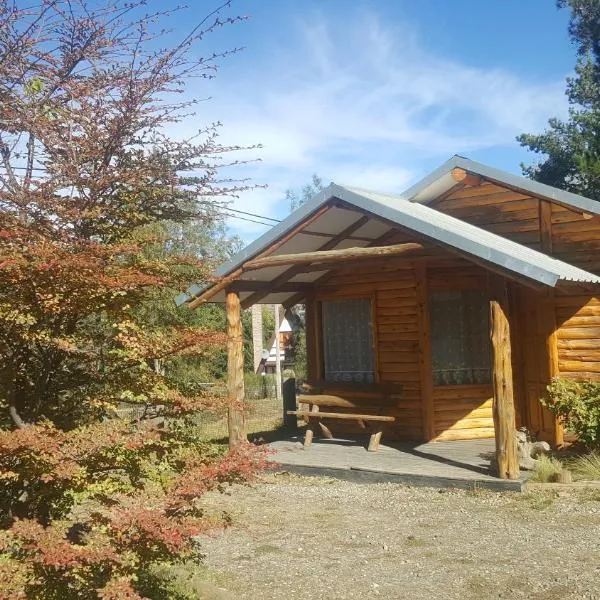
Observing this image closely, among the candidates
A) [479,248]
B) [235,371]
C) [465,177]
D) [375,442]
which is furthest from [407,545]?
[465,177]

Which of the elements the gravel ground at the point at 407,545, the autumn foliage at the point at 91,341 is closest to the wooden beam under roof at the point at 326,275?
the gravel ground at the point at 407,545

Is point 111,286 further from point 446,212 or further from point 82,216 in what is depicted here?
point 446,212

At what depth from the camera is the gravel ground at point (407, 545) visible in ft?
17.7

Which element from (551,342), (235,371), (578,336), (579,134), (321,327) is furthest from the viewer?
(579,134)

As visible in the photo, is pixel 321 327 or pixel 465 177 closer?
pixel 465 177

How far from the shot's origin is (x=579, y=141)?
25359 millimetres

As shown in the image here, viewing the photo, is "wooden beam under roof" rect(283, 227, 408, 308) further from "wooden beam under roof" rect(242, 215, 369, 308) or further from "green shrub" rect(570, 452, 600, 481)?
"green shrub" rect(570, 452, 600, 481)

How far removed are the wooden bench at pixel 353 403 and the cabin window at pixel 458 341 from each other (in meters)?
1.07

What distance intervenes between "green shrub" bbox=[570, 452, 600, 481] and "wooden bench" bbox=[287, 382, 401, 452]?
2.83 metres

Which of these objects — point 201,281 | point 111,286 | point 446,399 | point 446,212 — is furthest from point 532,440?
point 111,286

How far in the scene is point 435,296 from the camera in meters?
11.9

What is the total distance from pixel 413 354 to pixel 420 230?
383 cm

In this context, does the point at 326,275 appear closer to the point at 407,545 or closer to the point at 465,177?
the point at 465,177

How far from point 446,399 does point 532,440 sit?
1527mm
